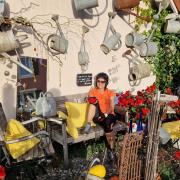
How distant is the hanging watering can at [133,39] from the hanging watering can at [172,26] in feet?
2.41

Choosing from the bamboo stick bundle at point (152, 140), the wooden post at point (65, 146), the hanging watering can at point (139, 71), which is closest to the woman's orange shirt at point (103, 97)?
the wooden post at point (65, 146)

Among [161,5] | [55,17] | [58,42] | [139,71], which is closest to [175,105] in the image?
[139,71]

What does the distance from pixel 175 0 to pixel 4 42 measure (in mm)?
4286

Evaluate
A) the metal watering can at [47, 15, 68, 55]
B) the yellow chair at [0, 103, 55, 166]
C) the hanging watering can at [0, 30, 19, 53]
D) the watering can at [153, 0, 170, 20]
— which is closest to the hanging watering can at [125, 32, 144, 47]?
the watering can at [153, 0, 170, 20]

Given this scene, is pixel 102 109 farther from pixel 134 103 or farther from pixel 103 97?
pixel 134 103

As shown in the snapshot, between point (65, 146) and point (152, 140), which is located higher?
point (152, 140)

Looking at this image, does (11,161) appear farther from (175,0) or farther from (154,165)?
(175,0)

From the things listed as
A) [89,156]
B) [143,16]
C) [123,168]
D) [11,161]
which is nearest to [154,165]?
[123,168]

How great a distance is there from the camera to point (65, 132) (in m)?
5.25

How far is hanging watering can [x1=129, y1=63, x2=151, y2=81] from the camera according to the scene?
7707mm

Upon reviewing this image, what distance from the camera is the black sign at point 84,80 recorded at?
22.3ft

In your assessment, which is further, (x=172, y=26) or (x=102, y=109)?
(x=172, y=26)

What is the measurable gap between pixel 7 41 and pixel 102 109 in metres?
2.05

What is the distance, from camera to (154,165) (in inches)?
150
